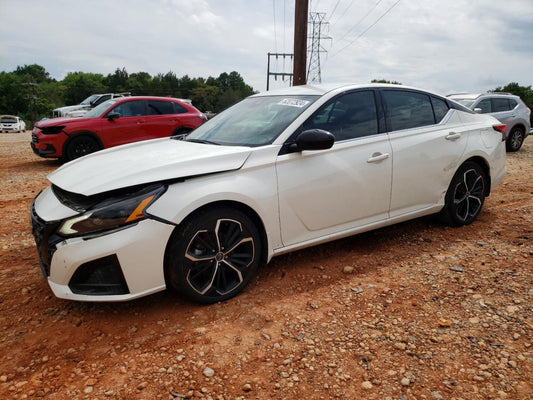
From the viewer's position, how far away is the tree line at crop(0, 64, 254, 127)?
274 feet

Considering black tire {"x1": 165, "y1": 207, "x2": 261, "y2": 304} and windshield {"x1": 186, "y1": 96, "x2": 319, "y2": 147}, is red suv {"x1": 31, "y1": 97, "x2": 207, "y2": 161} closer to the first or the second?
windshield {"x1": 186, "y1": 96, "x2": 319, "y2": 147}

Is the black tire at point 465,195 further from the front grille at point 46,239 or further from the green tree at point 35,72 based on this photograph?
the green tree at point 35,72

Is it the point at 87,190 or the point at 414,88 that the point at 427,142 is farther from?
the point at 87,190

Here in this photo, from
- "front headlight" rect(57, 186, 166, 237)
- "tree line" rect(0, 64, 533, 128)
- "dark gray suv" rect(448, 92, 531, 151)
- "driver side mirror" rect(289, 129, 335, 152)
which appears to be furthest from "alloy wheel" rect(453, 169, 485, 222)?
"tree line" rect(0, 64, 533, 128)

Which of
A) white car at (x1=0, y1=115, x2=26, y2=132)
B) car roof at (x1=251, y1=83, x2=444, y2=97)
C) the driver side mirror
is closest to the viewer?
the driver side mirror

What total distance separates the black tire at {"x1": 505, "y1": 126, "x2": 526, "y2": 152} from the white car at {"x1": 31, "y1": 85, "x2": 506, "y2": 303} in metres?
8.41

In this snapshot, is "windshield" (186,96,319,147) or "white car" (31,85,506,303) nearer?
"white car" (31,85,506,303)

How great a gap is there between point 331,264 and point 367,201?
2.16 ft

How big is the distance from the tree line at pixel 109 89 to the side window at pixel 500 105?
238 feet

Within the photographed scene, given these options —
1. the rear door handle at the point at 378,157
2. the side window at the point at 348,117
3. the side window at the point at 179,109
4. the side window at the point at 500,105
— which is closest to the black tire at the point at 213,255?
the side window at the point at 348,117

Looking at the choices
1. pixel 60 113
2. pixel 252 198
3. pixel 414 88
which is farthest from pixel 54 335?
pixel 60 113

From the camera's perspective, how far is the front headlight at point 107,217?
7.93 ft

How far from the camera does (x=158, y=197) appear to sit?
2.54 meters

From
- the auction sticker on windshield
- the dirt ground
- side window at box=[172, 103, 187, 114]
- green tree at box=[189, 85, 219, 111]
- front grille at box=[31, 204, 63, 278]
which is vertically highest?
green tree at box=[189, 85, 219, 111]
